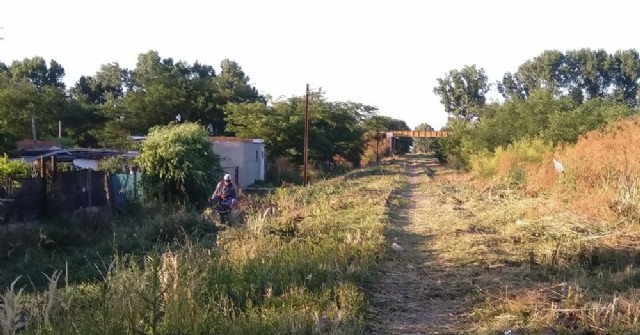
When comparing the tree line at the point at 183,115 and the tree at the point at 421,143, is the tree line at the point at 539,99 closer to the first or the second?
the tree line at the point at 183,115

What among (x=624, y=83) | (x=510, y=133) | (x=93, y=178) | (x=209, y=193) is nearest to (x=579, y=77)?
(x=624, y=83)

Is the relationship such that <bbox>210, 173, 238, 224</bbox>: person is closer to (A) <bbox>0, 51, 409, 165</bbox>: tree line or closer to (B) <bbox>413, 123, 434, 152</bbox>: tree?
(A) <bbox>0, 51, 409, 165</bbox>: tree line

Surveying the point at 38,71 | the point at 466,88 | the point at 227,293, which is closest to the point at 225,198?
the point at 227,293

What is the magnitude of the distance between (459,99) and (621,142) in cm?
7607

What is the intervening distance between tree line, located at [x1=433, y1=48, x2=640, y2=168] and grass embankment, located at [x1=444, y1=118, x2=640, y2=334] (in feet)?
32.4

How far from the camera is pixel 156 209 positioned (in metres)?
21.4

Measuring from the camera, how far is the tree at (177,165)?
75.7 ft

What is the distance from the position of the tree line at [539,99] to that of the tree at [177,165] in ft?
47.2

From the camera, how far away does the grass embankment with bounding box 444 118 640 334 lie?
6348mm

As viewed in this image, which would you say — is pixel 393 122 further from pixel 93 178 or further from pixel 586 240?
pixel 586 240

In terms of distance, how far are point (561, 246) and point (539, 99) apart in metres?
24.6

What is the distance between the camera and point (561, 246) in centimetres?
1016

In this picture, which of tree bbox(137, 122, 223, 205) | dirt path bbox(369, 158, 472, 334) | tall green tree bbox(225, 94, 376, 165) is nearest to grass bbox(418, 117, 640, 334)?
dirt path bbox(369, 158, 472, 334)

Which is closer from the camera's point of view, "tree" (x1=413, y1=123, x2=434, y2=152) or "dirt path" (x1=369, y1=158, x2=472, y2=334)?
"dirt path" (x1=369, y1=158, x2=472, y2=334)
